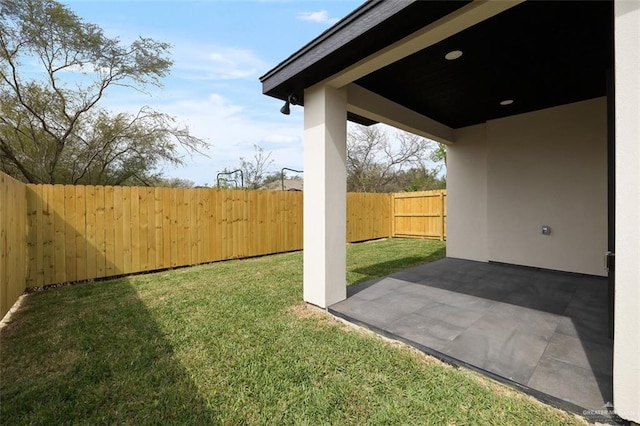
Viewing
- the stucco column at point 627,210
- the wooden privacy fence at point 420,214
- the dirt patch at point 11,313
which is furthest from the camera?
the wooden privacy fence at point 420,214

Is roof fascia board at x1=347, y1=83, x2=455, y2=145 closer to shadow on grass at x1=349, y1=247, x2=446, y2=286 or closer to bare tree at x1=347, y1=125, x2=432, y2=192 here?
shadow on grass at x1=349, y1=247, x2=446, y2=286

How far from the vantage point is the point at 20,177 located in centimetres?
920

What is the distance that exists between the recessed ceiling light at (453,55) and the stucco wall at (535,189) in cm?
326

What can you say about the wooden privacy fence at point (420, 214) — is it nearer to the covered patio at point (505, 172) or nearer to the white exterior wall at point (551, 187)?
the covered patio at point (505, 172)

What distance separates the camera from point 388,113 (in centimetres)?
447

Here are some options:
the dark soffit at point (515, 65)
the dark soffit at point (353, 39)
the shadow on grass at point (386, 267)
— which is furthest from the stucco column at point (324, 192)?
the shadow on grass at point (386, 267)

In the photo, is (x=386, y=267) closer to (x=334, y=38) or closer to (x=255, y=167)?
(x=334, y=38)

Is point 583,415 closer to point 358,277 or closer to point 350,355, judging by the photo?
point 350,355

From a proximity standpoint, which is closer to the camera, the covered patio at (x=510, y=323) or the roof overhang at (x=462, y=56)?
the covered patio at (x=510, y=323)

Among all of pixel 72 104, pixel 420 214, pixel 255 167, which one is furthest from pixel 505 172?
pixel 255 167

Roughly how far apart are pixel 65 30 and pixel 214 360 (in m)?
11.0

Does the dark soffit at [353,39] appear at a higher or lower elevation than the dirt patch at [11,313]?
higher

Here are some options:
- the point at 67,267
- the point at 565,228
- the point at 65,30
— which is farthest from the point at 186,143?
the point at 565,228

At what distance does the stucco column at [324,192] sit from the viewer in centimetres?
355
